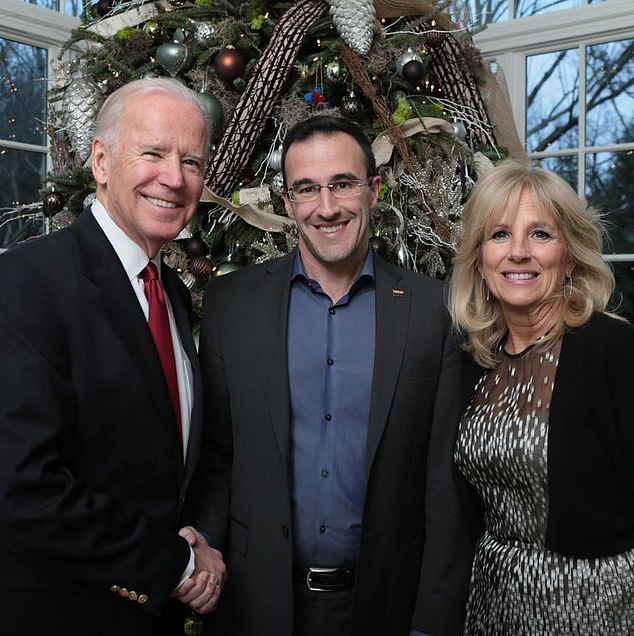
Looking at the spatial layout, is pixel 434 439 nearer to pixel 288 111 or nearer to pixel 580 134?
pixel 288 111

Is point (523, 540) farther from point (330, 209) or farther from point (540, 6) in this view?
point (540, 6)

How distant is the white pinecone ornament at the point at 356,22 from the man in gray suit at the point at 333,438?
73cm

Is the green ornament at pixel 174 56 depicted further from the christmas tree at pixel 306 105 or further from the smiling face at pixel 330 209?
the smiling face at pixel 330 209

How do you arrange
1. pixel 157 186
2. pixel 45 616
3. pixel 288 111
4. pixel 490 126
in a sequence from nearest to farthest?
1. pixel 45 616
2. pixel 157 186
3. pixel 288 111
4. pixel 490 126

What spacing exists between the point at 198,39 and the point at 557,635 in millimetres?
2292

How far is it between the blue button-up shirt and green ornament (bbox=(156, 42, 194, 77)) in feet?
4.62

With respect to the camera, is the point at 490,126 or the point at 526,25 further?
the point at 526,25

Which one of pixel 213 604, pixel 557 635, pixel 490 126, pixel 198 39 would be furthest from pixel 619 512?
pixel 198 39

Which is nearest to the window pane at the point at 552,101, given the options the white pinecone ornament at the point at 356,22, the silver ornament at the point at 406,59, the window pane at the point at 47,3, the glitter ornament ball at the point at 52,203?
the silver ornament at the point at 406,59

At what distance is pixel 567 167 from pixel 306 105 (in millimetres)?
1461

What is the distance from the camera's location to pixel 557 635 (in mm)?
1617

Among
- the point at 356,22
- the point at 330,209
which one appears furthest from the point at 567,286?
the point at 356,22

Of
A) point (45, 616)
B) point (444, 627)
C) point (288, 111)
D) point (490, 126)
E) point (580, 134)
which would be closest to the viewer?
point (45, 616)

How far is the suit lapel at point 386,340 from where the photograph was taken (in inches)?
69.0
